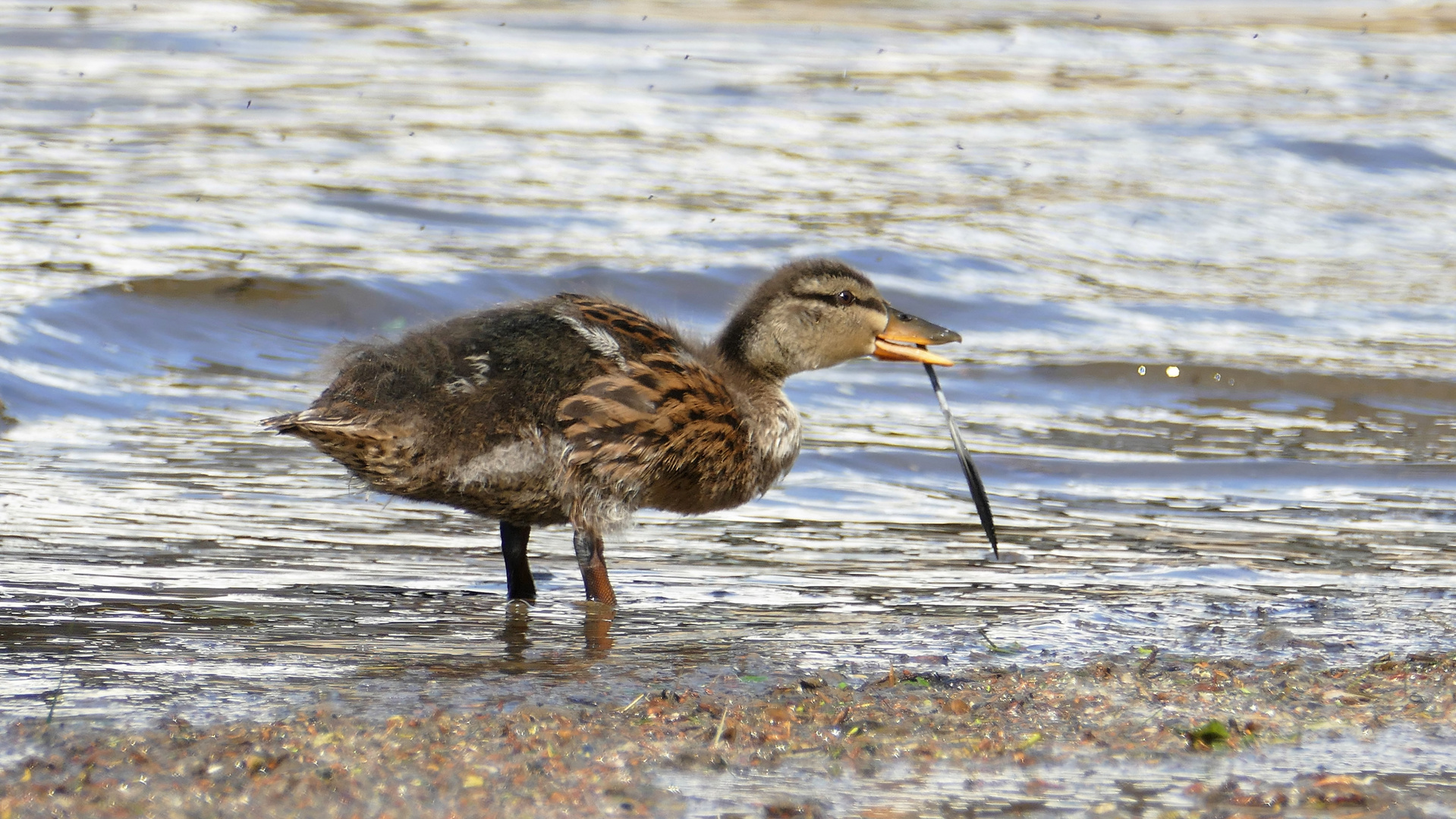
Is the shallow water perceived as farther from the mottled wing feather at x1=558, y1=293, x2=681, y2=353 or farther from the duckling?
the mottled wing feather at x1=558, y1=293, x2=681, y2=353

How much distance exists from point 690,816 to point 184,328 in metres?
8.09

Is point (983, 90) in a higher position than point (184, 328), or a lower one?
higher

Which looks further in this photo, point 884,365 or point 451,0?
point 451,0

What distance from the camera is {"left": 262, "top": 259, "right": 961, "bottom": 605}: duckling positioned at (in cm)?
552

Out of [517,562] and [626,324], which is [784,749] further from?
[626,324]

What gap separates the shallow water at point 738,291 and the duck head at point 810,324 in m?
0.75

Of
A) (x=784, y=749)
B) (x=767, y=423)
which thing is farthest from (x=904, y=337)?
(x=784, y=749)

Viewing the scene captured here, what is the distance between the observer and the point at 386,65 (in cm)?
1875

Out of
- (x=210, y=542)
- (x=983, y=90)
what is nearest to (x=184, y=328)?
(x=210, y=542)

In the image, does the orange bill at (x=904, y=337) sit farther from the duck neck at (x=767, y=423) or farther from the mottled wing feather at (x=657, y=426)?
the mottled wing feather at (x=657, y=426)

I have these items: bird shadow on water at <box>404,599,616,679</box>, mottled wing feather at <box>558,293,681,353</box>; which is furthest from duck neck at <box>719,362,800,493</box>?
bird shadow on water at <box>404,599,616,679</box>

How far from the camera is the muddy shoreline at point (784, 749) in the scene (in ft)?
11.8

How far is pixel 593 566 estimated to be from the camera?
5809mm

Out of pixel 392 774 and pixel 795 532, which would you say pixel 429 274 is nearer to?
pixel 795 532
